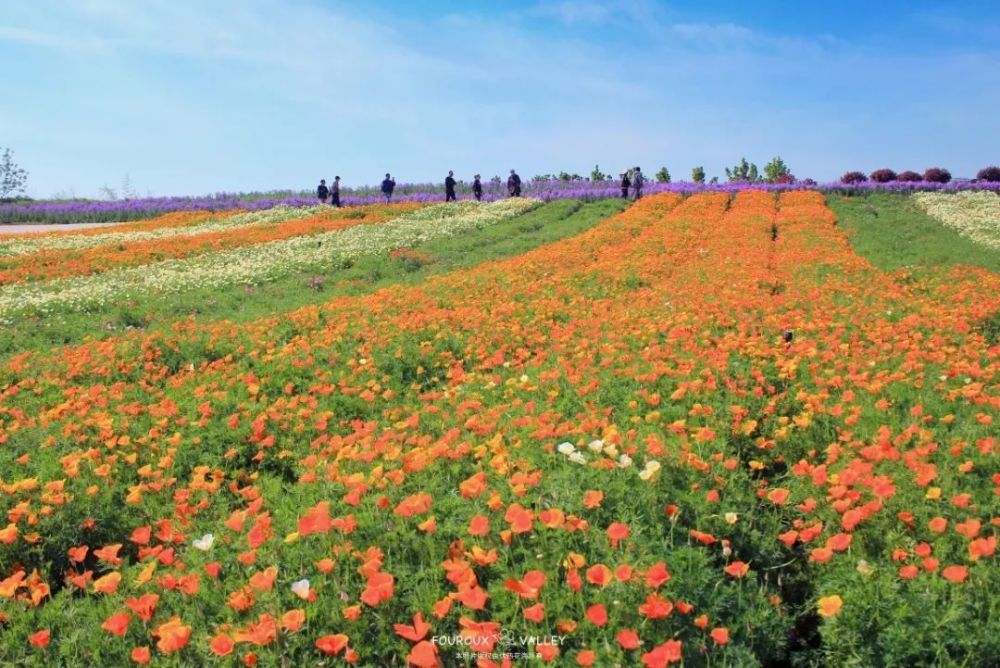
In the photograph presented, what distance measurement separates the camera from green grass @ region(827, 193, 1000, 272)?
1416cm

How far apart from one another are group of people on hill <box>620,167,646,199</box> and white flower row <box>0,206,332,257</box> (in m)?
15.5

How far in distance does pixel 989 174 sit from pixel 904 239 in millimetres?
33669

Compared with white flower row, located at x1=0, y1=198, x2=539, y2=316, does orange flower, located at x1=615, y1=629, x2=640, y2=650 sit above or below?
below

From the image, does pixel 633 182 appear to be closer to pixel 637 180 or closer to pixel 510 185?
pixel 637 180

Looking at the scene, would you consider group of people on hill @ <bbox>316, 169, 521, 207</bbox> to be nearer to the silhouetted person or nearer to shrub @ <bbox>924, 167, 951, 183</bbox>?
the silhouetted person

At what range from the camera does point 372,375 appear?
773 cm

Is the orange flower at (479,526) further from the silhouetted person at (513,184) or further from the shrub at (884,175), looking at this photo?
the shrub at (884,175)

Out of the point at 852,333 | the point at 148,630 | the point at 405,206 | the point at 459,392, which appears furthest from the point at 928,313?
the point at 405,206

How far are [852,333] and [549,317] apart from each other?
13.3ft

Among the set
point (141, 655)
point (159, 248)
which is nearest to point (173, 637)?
point (141, 655)

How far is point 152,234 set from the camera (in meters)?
31.2

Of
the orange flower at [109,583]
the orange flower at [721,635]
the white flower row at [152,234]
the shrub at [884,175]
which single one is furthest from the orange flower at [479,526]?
the shrub at [884,175]

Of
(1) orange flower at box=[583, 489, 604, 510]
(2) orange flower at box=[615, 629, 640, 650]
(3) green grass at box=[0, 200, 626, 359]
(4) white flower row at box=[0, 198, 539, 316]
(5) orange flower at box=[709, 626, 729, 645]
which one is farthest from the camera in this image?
(4) white flower row at box=[0, 198, 539, 316]

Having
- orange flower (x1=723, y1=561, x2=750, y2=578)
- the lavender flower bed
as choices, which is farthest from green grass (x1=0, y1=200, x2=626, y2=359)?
the lavender flower bed
